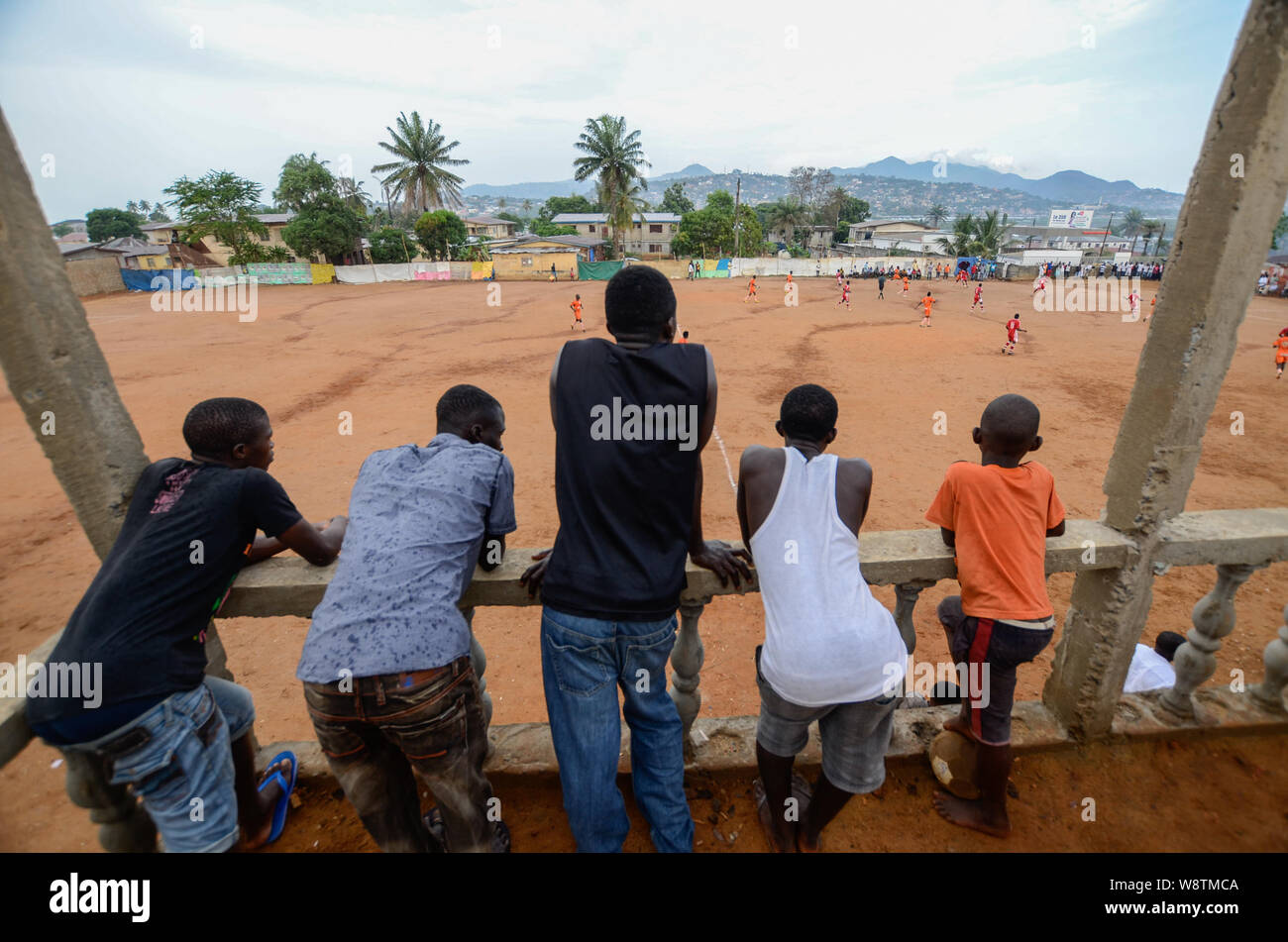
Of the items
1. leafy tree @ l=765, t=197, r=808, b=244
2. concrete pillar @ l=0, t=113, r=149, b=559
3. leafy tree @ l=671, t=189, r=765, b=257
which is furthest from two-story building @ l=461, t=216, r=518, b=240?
concrete pillar @ l=0, t=113, r=149, b=559

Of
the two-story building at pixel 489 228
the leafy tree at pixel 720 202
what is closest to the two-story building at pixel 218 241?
the two-story building at pixel 489 228

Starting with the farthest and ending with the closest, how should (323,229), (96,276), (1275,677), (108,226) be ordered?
1. (108,226)
2. (323,229)
3. (96,276)
4. (1275,677)

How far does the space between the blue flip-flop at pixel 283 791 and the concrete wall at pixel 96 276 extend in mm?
44761

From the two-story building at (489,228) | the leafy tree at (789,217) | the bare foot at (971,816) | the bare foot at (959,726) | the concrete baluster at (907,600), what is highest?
the leafy tree at (789,217)

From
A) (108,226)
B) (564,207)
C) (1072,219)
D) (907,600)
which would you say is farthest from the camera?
(564,207)

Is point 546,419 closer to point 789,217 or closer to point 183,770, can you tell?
point 183,770

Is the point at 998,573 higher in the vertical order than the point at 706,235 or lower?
lower

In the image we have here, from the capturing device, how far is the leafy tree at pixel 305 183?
38.0 m

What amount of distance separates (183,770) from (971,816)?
9.27ft

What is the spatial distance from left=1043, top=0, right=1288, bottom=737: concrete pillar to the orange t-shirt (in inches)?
17.1

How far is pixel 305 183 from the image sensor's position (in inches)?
1505

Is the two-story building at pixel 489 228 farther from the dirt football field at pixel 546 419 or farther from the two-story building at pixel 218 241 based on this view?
the dirt football field at pixel 546 419

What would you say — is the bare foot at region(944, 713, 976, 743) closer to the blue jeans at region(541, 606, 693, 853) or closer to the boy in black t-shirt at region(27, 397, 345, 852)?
the blue jeans at region(541, 606, 693, 853)

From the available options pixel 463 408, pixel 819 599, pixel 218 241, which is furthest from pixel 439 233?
pixel 819 599
